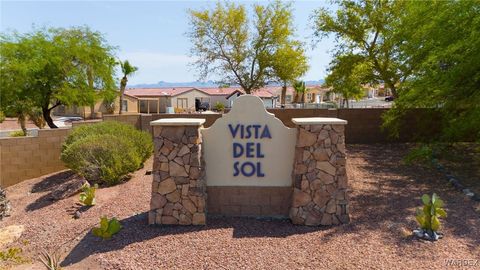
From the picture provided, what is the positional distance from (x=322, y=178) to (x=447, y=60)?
4426 mm

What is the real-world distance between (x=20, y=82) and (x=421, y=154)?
14.8 meters

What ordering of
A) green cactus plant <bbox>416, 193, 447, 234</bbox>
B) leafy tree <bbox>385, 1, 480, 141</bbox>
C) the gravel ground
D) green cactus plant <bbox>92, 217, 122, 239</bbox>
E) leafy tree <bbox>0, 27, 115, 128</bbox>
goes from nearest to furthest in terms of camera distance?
the gravel ground
green cactus plant <bbox>416, 193, 447, 234</bbox>
green cactus plant <bbox>92, 217, 122, 239</bbox>
leafy tree <bbox>385, 1, 480, 141</bbox>
leafy tree <bbox>0, 27, 115, 128</bbox>

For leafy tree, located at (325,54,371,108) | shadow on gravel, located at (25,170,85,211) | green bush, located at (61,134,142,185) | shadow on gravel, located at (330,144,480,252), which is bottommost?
shadow on gravel, located at (25,170,85,211)

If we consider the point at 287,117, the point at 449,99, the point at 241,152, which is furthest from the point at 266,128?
the point at 287,117

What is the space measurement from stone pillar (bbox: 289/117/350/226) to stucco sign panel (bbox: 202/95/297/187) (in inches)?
15.9

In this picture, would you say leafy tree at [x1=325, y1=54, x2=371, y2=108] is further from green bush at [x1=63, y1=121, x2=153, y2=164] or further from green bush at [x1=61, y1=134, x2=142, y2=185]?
green bush at [x1=61, y1=134, x2=142, y2=185]

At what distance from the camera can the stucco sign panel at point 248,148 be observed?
677 cm

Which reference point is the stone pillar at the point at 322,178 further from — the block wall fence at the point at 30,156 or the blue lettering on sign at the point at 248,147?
the block wall fence at the point at 30,156

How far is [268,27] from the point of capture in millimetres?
24328

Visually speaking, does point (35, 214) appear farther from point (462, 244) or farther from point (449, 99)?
point (449, 99)

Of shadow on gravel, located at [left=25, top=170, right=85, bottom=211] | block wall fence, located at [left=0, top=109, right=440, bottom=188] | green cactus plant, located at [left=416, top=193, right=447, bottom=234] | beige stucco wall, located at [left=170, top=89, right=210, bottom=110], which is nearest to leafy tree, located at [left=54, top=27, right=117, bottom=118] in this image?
block wall fence, located at [left=0, top=109, right=440, bottom=188]

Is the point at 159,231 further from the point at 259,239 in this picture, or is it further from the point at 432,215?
the point at 432,215

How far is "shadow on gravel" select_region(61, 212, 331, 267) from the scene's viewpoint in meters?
5.71

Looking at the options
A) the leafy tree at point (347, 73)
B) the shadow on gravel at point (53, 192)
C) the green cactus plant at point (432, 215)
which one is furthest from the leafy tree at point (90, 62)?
the green cactus plant at point (432, 215)
